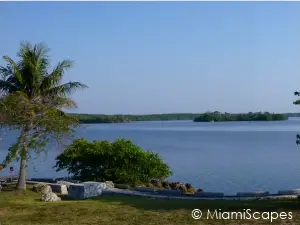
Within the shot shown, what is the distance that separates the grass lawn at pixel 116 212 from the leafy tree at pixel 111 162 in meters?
8.61

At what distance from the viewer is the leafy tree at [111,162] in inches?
938

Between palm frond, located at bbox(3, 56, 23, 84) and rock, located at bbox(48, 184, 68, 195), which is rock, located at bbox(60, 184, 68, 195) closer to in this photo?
rock, located at bbox(48, 184, 68, 195)

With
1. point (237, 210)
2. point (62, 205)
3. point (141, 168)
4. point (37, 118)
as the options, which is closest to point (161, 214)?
point (237, 210)

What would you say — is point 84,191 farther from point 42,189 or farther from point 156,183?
point 156,183

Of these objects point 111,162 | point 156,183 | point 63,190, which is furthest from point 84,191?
point 156,183

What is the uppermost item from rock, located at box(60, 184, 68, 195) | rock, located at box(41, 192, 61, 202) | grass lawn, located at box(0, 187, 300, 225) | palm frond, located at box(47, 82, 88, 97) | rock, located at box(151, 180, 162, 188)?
palm frond, located at box(47, 82, 88, 97)

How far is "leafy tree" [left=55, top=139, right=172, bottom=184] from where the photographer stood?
2383cm

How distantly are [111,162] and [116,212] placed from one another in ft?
38.1

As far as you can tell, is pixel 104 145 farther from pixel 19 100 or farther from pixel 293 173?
pixel 293 173

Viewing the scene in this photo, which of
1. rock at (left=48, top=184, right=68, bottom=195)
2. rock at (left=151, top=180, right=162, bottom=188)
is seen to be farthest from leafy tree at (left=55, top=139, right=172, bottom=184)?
rock at (left=48, top=184, right=68, bottom=195)

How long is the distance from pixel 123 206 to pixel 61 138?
354cm

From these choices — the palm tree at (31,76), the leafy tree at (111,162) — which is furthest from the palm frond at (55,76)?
the leafy tree at (111,162)

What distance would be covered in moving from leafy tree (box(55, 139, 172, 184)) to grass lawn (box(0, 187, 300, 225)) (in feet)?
28.3

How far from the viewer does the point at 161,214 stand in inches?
468
